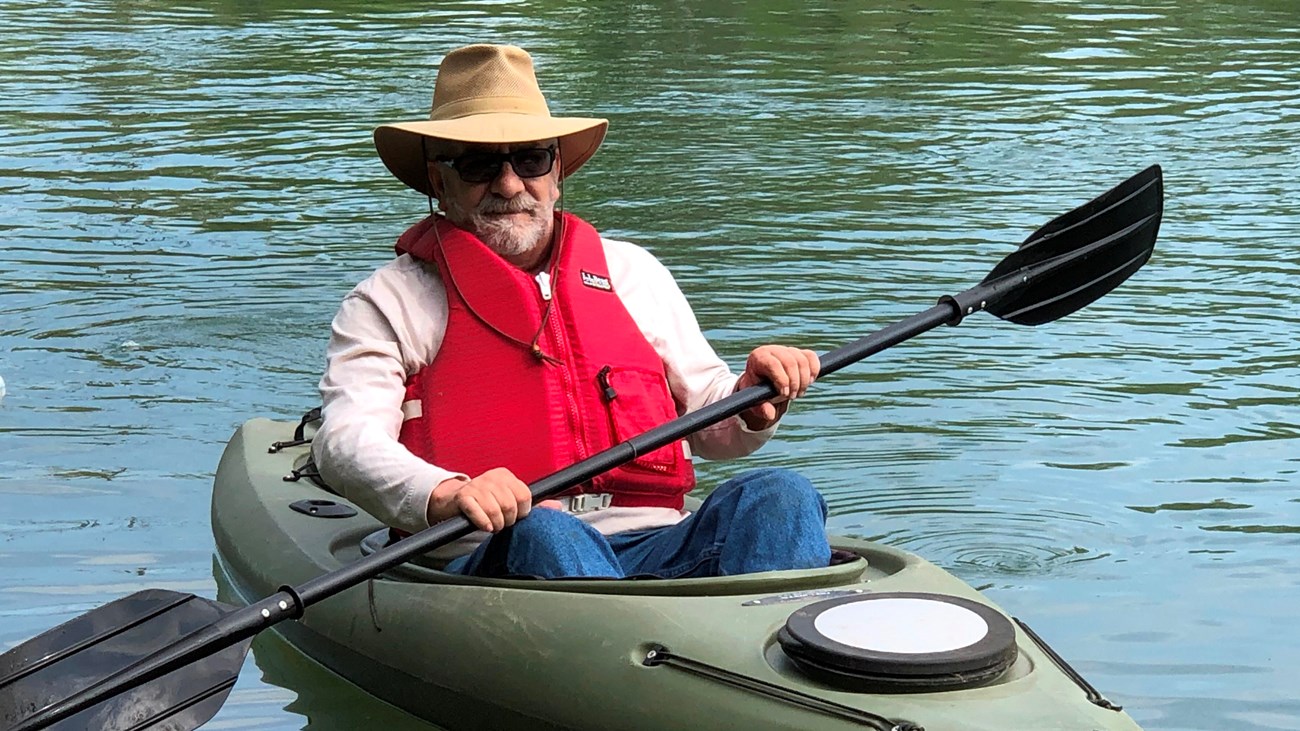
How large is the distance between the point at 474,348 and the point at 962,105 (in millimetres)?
7462

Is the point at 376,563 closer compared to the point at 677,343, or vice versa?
the point at 376,563

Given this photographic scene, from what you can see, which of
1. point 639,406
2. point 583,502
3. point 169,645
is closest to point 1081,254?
point 639,406

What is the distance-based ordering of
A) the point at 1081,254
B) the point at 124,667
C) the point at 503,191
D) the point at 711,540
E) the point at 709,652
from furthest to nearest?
the point at 1081,254, the point at 503,191, the point at 711,540, the point at 124,667, the point at 709,652

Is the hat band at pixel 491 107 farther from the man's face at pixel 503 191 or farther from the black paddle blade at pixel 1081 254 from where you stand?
the black paddle blade at pixel 1081 254

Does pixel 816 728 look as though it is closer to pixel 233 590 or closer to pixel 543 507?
Result: pixel 543 507

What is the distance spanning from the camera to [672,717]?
2811 millimetres

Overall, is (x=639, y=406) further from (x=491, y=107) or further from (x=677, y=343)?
(x=491, y=107)

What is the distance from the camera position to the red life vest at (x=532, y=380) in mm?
3279

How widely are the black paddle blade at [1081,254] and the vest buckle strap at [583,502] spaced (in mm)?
961

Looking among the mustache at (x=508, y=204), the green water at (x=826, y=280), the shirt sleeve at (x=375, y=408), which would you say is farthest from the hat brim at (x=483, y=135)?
the green water at (x=826, y=280)

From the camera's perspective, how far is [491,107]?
3396 mm

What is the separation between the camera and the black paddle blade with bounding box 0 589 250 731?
9.71 ft

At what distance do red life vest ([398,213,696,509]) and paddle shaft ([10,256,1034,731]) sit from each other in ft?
0.47

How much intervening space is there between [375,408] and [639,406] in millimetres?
461
